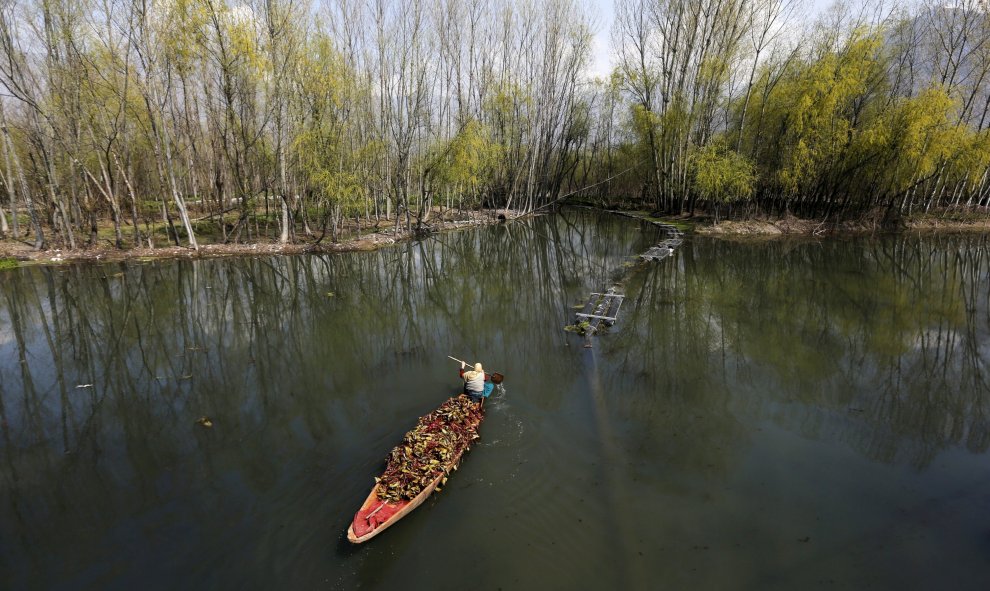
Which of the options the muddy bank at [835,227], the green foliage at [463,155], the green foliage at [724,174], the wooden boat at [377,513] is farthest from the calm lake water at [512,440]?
the green foliage at [463,155]

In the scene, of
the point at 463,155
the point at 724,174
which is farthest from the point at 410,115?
the point at 724,174

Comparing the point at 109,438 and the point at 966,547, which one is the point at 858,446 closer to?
the point at 966,547

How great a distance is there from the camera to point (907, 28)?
102 ft

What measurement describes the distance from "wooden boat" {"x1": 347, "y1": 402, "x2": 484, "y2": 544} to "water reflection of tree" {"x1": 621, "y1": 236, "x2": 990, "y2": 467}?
4.40 metres

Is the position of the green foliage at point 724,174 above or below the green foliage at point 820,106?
below

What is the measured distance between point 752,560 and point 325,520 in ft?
18.6

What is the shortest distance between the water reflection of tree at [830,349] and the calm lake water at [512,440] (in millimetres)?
83

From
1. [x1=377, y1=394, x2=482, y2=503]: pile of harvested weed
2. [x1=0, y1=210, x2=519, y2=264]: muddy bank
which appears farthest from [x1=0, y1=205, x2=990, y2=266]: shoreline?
[x1=377, y1=394, x2=482, y2=503]: pile of harvested weed

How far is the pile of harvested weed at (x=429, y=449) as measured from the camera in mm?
6569

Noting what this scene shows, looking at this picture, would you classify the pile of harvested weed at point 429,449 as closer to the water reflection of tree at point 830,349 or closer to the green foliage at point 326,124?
the water reflection of tree at point 830,349

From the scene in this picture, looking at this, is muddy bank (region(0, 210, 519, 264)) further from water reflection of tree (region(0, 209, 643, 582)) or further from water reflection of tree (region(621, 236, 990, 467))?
water reflection of tree (region(621, 236, 990, 467))

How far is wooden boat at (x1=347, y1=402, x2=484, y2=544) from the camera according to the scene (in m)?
5.80

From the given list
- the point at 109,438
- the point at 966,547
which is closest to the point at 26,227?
the point at 109,438

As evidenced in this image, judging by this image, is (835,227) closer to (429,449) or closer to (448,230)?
(448,230)
